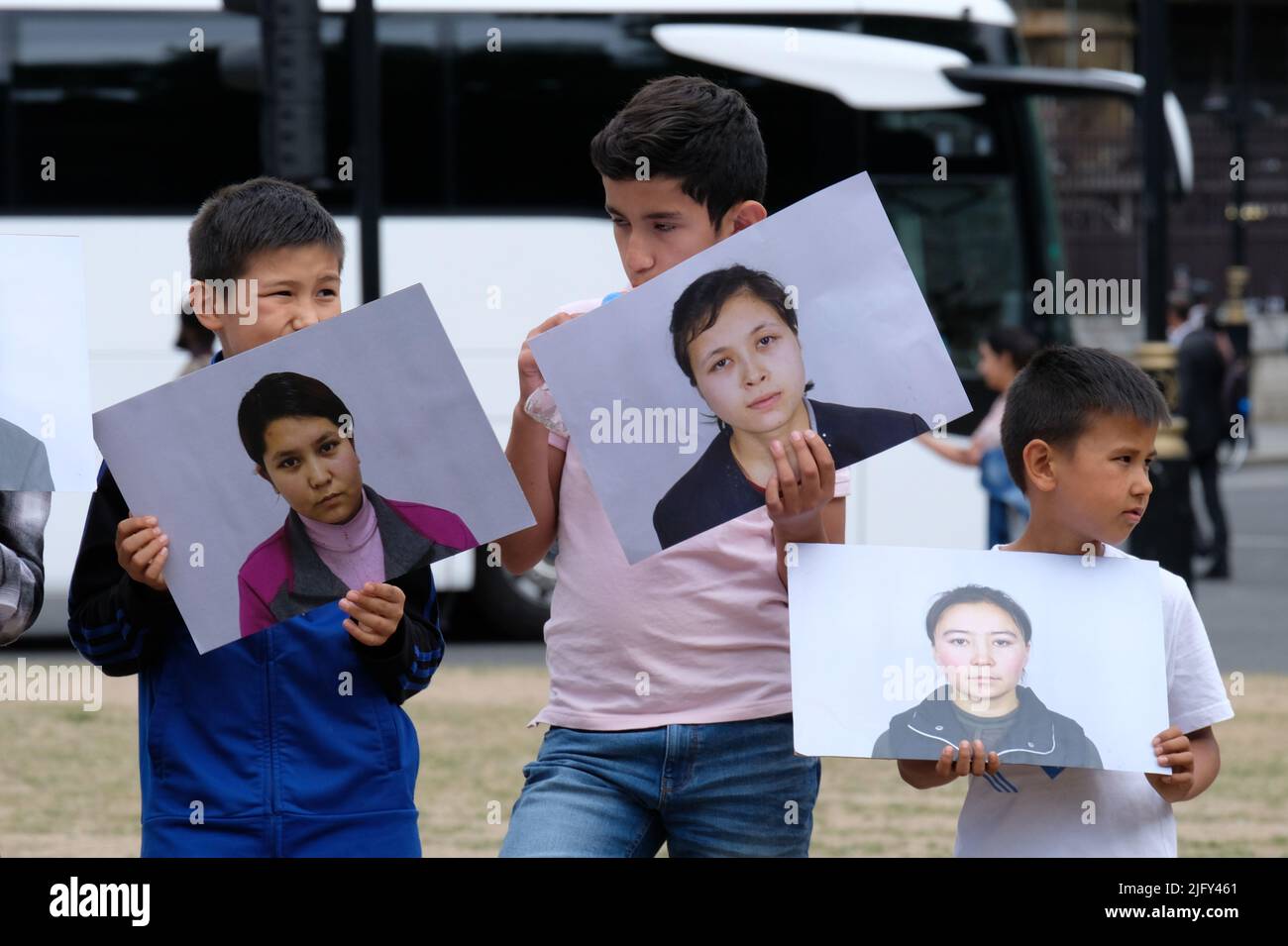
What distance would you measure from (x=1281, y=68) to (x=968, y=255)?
29.4 m

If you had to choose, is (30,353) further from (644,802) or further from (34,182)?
(34,182)

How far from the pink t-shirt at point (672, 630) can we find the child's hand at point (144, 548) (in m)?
0.54

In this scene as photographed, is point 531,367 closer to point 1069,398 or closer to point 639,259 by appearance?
point 639,259

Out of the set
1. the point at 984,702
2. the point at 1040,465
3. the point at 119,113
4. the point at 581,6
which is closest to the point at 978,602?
the point at 984,702

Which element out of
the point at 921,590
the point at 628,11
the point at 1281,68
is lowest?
the point at 921,590

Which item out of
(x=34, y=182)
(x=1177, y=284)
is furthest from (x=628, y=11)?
(x=1177, y=284)

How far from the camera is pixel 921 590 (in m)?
2.49

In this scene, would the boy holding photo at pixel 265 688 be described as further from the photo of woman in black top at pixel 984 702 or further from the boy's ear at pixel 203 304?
the photo of woman in black top at pixel 984 702

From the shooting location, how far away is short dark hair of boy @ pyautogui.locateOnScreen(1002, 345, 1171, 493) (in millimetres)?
2615

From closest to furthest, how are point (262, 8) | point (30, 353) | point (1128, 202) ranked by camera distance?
point (30, 353)
point (262, 8)
point (1128, 202)

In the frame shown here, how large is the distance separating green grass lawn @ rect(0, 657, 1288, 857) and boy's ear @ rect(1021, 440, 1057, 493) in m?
2.56

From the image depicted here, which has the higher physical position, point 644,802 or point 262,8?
point 262,8

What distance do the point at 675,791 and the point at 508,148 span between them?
7.84 metres

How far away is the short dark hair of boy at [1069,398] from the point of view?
2.62 m
